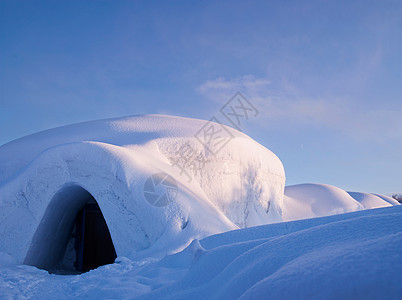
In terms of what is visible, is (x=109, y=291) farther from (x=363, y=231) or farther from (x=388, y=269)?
(x=388, y=269)

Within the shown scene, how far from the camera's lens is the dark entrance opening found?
8.02 metres

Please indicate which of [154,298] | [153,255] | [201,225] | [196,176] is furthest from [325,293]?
[196,176]

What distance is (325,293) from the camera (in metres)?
1.02

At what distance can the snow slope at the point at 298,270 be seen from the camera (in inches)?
39.7

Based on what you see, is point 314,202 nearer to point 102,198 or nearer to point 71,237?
point 71,237

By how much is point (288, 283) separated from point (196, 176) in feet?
29.5

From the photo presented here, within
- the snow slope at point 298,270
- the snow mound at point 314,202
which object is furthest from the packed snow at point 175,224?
the snow mound at point 314,202

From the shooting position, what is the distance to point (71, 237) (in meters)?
8.09

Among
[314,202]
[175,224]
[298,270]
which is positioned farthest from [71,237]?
[314,202]

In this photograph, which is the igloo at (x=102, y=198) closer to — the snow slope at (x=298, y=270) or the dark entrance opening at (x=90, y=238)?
the dark entrance opening at (x=90, y=238)

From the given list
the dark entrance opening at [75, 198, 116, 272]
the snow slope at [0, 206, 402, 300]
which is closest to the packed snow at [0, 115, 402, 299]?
the snow slope at [0, 206, 402, 300]

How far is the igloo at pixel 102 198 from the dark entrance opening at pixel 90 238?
0.03 meters

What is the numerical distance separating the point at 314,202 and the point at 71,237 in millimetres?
15262

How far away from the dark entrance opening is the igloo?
0.03 meters
